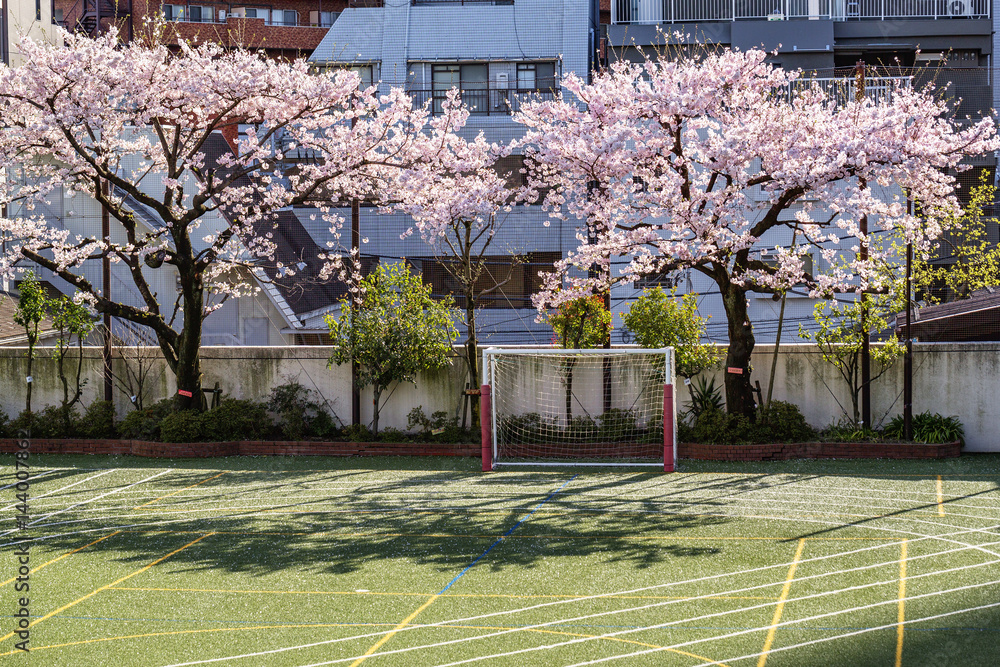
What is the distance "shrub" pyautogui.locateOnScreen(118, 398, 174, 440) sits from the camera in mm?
14758

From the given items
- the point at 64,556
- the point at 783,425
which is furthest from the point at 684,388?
the point at 64,556

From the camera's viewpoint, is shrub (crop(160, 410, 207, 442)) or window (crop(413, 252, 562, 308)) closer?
shrub (crop(160, 410, 207, 442))

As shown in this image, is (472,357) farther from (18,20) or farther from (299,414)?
(18,20)

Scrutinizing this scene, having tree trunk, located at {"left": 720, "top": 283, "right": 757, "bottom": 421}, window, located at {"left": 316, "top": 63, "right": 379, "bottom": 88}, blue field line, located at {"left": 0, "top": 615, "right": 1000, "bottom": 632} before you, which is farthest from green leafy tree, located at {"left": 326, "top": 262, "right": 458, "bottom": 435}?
window, located at {"left": 316, "top": 63, "right": 379, "bottom": 88}

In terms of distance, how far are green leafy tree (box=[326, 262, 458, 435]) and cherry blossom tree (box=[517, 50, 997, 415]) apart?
1.67m

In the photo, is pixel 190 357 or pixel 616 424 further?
pixel 190 357

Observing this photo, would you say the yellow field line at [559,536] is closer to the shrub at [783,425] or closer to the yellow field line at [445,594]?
the yellow field line at [445,594]

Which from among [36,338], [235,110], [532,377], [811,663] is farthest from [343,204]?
[811,663]

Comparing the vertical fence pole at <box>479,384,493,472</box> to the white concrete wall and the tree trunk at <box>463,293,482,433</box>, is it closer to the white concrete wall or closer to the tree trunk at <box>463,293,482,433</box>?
the tree trunk at <box>463,293,482,433</box>

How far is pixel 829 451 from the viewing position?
44.3 feet

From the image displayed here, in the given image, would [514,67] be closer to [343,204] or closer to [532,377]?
[343,204]

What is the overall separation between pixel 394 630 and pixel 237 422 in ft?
29.1

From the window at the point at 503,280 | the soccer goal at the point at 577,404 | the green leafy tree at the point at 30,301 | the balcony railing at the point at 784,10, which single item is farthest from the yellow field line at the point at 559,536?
the balcony railing at the point at 784,10

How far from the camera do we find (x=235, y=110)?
14656mm
